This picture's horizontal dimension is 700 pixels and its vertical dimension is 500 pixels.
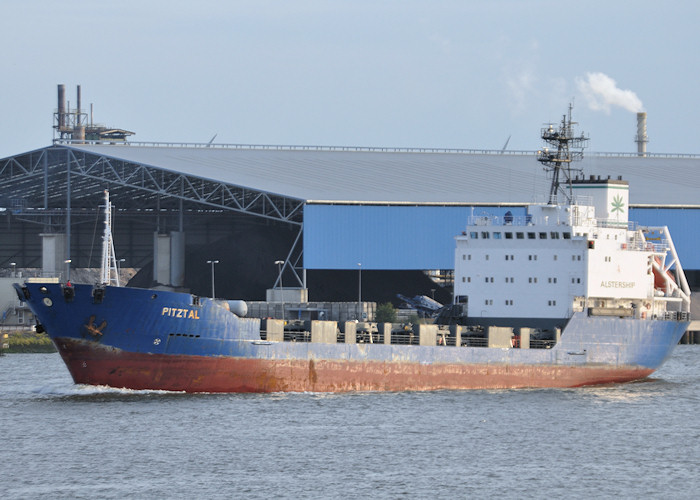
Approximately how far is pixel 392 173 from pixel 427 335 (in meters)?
31.1

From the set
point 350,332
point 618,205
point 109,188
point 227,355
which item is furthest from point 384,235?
point 227,355

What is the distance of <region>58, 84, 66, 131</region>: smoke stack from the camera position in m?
90.6

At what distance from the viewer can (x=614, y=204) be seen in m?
48.8

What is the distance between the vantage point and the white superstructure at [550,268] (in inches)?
1769

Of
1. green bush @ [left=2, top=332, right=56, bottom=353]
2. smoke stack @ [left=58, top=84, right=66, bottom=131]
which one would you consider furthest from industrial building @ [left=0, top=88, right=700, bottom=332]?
smoke stack @ [left=58, top=84, right=66, bottom=131]

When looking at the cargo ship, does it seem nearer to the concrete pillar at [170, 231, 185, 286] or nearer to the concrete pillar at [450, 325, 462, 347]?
the concrete pillar at [450, 325, 462, 347]

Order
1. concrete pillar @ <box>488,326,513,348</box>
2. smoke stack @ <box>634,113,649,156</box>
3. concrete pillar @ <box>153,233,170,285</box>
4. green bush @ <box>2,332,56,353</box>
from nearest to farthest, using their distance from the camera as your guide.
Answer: concrete pillar @ <box>488,326,513,348</box>
green bush @ <box>2,332,56,353</box>
concrete pillar @ <box>153,233,170,285</box>
smoke stack @ <box>634,113,649,156</box>

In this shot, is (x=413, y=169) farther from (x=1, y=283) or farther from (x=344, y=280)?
(x=1, y=283)

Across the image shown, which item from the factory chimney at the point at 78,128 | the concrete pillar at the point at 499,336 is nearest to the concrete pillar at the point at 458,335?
the concrete pillar at the point at 499,336

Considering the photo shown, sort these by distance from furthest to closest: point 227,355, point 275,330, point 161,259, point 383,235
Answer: point 161,259
point 383,235
point 275,330
point 227,355

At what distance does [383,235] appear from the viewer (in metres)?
67.9

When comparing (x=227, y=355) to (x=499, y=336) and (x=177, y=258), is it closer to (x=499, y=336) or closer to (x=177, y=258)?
(x=499, y=336)

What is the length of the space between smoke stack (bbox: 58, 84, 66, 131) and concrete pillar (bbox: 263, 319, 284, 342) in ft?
177

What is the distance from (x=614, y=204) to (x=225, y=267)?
106 ft
